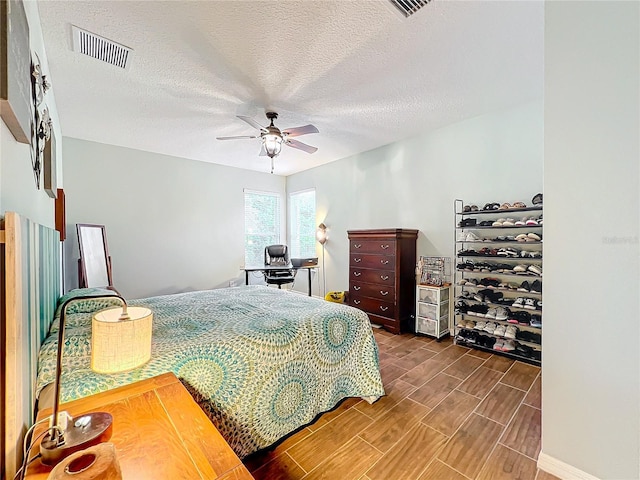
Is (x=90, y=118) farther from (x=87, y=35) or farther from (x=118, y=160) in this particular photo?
(x=87, y=35)

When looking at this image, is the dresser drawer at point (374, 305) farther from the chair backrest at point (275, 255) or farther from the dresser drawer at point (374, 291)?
the chair backrest at point (275, 255)

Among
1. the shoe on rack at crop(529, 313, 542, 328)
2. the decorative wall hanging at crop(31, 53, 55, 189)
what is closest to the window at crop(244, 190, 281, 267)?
the decorative wall hanging at crop(31, 53, 55, 189)

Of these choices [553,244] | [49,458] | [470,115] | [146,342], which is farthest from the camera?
[470,115]

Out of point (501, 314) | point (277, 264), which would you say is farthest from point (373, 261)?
point (277, 264)

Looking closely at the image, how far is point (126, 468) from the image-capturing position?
78 centimetres

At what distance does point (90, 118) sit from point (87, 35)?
178 centimetres

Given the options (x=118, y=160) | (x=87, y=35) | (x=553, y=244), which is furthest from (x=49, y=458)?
(x=118, y=160)

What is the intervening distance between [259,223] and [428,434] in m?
4.99

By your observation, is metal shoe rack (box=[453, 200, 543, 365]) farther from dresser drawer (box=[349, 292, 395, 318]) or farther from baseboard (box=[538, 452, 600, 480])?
baseboard (box=[538, 452, 600, 480])

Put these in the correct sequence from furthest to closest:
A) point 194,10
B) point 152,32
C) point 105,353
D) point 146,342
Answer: point 152,32, point 194,10, point 146,342, point 105,353

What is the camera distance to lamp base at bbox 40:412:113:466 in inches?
30.6

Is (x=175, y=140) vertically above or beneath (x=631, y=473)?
above

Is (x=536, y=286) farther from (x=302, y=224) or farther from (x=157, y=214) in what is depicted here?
(x=157, y=214)

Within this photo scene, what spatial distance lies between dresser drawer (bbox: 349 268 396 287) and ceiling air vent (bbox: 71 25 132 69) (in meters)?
3.55
